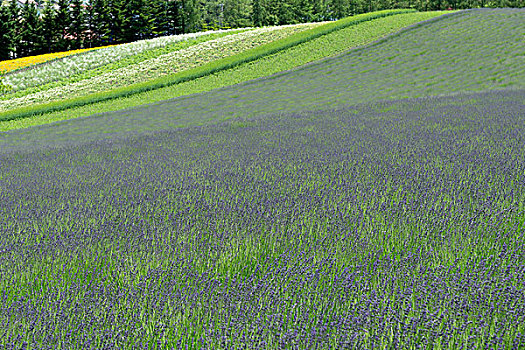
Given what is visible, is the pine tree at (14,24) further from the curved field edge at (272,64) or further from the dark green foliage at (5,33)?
the curved field edge at (272,64)

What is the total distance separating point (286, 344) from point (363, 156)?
144 inches

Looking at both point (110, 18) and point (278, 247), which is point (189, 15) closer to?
point (110, 18)

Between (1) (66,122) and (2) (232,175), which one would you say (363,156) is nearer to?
(2) (232,175)

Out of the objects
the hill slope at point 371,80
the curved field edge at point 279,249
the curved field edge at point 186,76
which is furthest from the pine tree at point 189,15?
the curved field edge at point 279,249

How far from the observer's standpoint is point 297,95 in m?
17.2

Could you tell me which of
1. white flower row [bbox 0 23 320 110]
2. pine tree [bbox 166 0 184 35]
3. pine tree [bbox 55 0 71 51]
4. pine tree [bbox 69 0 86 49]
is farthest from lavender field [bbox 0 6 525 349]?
pine tree [bbox 166 0 184 35]

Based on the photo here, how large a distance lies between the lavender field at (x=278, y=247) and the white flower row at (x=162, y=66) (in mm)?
24083

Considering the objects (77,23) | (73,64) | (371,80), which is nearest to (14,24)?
(77,23)

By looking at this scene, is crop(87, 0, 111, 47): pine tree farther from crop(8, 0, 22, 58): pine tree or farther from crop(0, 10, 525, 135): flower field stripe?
crop(0, 10, 525, 135): flower field stripe

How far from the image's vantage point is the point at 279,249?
110 inches

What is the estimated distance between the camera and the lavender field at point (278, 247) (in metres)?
1.89

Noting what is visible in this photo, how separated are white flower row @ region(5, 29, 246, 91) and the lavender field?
100ft

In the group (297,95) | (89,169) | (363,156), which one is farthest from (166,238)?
(297,95)

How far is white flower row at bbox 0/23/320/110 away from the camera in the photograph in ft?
91.7
